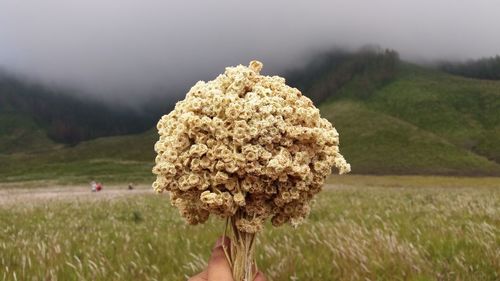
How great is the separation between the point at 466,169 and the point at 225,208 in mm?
168025

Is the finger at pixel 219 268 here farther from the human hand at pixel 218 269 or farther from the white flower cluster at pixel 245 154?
the white flower cluster at pixel 245 154

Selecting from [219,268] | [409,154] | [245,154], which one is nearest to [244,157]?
[245,154]

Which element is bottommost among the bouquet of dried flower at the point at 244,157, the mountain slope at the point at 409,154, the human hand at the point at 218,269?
the mountain slope at the point at 409,154

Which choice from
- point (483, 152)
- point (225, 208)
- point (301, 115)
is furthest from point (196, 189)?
point (483, 152)

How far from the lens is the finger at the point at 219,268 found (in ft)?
9.11

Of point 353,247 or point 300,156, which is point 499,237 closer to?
point 353,247

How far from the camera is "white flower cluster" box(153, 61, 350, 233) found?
2820 millimetres

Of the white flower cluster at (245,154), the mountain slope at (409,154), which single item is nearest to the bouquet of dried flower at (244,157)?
the white flower cluster at (245,154)

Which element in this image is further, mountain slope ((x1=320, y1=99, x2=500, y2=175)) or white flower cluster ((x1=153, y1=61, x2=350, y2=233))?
mountain slope ((x1=320, y1=99, x2=500, y2=175))

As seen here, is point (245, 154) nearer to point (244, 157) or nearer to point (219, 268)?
point (244, 157)

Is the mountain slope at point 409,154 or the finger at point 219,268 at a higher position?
the finger at point 219,268

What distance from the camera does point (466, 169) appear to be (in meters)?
156

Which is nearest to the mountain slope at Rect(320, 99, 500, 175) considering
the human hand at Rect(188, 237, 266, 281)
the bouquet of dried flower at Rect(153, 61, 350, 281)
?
the bouquet of dried flower at Rect(153, 61, 350, 281)

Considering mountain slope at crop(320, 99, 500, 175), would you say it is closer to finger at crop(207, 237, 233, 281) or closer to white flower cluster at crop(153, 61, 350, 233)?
white flower cluster at crop(153, 61, 350, 233)
